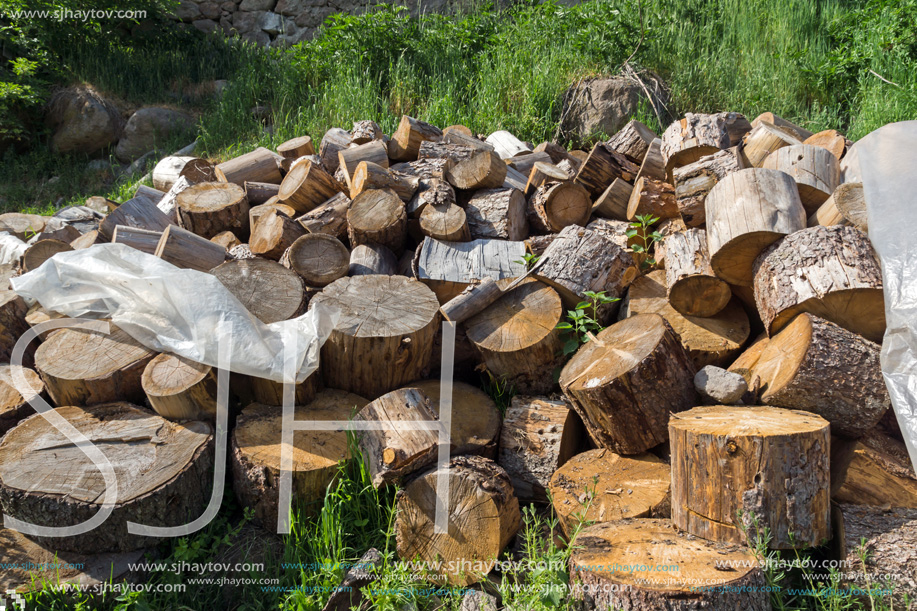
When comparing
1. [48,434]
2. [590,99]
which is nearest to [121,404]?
[48,434]

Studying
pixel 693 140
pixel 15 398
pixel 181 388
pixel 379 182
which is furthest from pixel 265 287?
pixel 693 140

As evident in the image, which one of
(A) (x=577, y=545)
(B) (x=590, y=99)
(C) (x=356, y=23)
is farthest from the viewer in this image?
(C) (x=356, y=23)

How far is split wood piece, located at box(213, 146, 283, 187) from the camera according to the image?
14.7ft

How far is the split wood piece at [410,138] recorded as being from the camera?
4367 millimetres

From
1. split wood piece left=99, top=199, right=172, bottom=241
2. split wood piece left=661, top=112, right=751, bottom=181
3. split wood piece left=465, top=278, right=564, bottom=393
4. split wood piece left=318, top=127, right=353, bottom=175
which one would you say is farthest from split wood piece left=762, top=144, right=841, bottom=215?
split wood piece left=99, top=199, right=172, bottom=241

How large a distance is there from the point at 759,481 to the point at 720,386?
54 cm

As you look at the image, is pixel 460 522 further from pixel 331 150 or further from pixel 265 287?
pixel 331 150

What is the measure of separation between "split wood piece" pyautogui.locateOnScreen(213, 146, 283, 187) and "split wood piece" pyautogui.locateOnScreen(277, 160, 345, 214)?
67cm

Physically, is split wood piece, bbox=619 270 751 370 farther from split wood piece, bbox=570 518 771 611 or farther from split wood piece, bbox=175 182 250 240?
split wood piece, bbox=175 182 250 240

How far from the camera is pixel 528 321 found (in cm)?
302

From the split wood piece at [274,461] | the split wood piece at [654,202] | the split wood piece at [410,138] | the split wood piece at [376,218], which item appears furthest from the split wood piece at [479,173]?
the split wood piece at [274,461]

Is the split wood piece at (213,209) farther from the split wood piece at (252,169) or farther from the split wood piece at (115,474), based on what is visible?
the split wood piece at (115,474)

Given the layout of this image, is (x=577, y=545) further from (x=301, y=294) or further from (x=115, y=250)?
(x=115, y=250)

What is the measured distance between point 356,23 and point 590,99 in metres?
3.33
